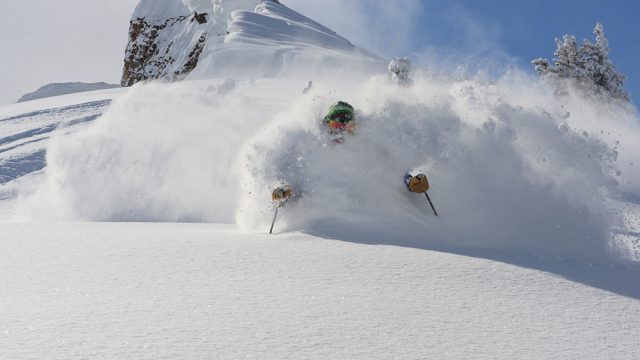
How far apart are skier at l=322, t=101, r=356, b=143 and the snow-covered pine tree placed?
2464 centimetres

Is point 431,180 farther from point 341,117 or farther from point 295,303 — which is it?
point 295,303

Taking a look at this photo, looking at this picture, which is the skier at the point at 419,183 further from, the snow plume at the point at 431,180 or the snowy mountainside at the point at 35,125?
the snowy mountainside at the point at 35,125

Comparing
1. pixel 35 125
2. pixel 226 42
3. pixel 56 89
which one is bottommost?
pixel 35 125

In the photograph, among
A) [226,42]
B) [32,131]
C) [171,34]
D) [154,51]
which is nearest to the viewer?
[32,131]

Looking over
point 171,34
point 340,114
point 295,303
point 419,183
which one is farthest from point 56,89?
point 295,303

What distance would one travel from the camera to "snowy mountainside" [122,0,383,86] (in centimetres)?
3055

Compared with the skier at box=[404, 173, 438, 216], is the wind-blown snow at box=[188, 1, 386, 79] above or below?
above

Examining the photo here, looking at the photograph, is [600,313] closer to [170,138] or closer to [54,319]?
[54,319]

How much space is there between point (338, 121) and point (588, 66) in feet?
82.8

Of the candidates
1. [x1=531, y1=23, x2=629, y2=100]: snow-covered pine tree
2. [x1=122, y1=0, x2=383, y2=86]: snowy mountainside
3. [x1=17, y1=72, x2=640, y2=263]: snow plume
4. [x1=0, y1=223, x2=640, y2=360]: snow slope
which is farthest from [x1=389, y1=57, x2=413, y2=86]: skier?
[x1=531, y1=23, x2=629, y2=100]: snow-covered pine tree

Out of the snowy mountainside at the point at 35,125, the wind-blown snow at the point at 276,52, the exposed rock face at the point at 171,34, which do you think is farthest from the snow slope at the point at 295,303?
the exposed rock face at the point at 171,34

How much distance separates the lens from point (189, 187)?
1198 centimetres

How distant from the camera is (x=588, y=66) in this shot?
29.6m

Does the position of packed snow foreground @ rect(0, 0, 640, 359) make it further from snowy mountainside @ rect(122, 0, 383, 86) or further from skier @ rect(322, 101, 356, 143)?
snowy mountainside @ rect(122, 0, 383, 86)
